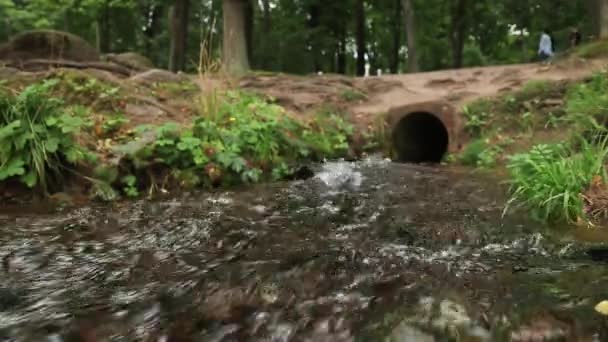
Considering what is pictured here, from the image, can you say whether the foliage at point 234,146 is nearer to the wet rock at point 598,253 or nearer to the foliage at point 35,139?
the foliage at point 35,139

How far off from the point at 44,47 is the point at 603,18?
35.3 feet

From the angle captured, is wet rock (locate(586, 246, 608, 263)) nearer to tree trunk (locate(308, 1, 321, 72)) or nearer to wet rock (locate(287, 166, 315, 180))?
wet rock (locate(287, 166, 315, 180))

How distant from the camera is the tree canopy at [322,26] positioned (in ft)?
53.9

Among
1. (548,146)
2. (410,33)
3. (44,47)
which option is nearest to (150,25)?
(410,33)

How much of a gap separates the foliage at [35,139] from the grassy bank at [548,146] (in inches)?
145

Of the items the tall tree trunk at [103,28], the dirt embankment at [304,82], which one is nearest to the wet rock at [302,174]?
the dirt embankment at [304,82]

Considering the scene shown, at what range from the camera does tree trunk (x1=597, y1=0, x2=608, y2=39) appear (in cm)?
1070

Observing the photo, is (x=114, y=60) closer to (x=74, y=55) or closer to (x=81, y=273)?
(x=74, y=55)

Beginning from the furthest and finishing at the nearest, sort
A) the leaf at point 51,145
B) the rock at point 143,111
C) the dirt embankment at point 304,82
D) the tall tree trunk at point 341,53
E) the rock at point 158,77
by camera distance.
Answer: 1. the tall tree trunk at point 341,53
2. the rock at point 158,77
3. the dirt embankment at point 304,82
4. the rock at point 143,111
5. the leaf at point 51,145

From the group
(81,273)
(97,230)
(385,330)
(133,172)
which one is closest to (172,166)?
(133,172)

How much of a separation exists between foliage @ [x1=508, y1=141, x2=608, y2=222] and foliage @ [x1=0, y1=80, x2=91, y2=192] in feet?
12.0

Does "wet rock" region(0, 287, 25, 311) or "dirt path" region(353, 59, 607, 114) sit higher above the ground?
"dirt path" region(353, 59, 607, 114)

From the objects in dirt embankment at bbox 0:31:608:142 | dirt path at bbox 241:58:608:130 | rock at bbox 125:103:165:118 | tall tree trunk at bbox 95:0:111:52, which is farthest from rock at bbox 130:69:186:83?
tall tree trunk at bbox 95:0:111:52

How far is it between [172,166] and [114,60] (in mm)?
5656
